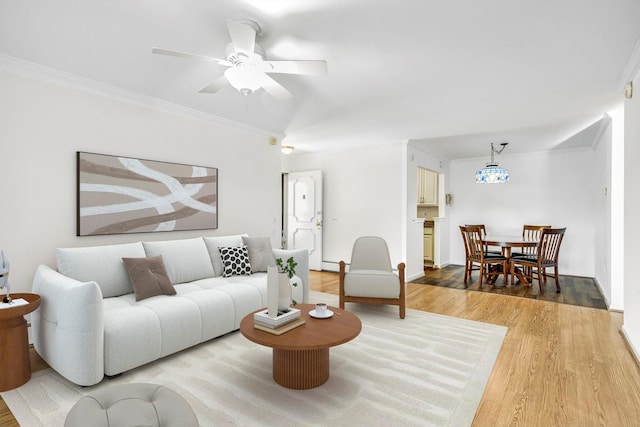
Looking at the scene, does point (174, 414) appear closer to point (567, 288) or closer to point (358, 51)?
point (358, 51)

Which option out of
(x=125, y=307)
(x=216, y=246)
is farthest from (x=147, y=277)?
(x=216, y=246)

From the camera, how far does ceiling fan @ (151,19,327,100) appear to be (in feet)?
6.54

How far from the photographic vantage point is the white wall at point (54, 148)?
2.68 metres

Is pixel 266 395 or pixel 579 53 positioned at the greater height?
pixel 579 53

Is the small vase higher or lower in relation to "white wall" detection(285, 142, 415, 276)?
lower

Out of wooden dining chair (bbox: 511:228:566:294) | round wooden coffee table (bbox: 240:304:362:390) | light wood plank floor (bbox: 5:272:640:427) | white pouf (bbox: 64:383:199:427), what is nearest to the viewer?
white pouf (bbox: 64:383:199:427)

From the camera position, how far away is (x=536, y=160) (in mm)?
6465

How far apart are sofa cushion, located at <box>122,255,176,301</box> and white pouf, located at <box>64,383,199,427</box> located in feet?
4.53

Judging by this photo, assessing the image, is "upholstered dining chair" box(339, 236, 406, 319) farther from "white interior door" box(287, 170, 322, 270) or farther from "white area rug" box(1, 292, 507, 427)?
"white interior door" box(287, 170, 322, 270)

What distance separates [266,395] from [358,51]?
2515 mm

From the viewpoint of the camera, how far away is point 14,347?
2.21 meters

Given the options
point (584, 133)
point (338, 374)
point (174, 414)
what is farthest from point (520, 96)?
point (174, 414)

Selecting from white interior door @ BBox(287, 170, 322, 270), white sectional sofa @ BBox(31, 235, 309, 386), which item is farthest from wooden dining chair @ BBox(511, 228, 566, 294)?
white sectional sofa @ BBox(31, 235, 309, 386)

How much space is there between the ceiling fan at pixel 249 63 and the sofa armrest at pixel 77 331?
1.64 m
